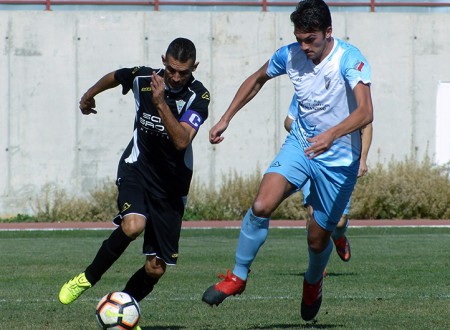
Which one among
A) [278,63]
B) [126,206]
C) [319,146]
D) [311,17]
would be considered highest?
[311,17]

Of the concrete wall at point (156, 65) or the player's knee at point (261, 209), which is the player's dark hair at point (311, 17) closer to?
the player's knee at point (261, 209)

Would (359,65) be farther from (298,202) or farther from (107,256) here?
(298,202)

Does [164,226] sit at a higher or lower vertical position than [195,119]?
lower

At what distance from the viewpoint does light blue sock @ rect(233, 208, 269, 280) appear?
7.35 m

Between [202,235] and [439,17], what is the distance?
9.32 meters

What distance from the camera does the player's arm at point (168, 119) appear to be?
733 centimetres

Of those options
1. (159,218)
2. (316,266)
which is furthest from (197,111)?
(316,266)

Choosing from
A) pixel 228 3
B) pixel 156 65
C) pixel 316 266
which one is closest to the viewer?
pixel 316 266

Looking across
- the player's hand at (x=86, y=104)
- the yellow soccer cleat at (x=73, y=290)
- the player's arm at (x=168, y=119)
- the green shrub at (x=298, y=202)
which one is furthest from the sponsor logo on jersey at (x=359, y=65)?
the green shrub at (x=298, y=202)

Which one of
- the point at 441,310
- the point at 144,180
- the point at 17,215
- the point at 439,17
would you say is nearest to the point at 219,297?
the point at 144,180

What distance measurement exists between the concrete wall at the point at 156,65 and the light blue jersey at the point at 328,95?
51.3 ft

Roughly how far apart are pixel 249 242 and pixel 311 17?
5.29 ft

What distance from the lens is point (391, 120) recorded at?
2403 cm

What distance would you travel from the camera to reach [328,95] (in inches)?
299
